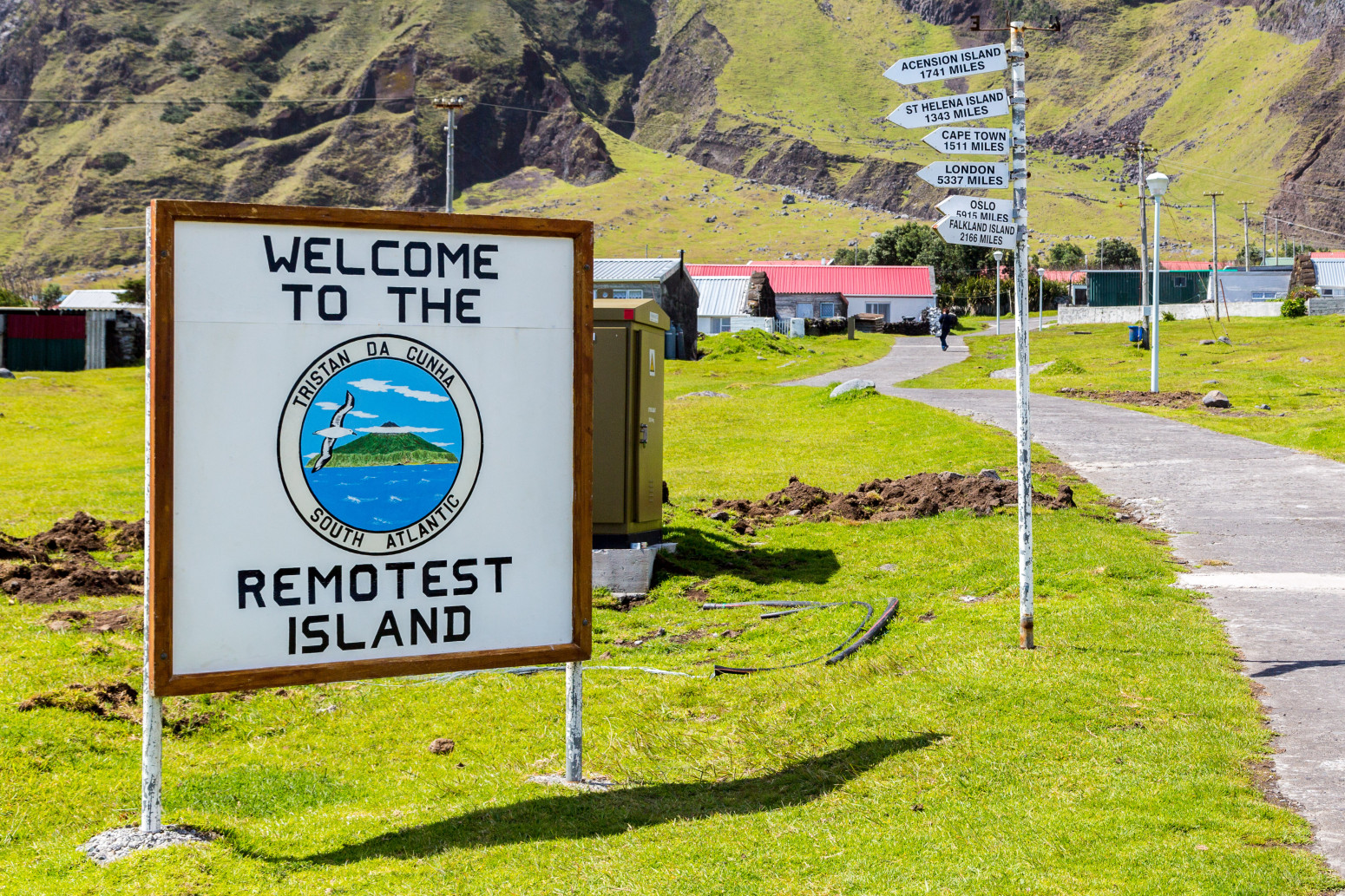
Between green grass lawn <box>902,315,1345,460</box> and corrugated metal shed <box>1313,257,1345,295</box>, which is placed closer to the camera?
green grass lawn <box>902,315,1345,460</box>

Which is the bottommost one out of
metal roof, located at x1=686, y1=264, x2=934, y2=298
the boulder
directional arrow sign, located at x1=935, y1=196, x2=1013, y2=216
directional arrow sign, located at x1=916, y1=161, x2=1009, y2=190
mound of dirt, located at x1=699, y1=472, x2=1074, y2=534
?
mound of dirt, located at x1=699, y1=472, x2=1074, y2=534

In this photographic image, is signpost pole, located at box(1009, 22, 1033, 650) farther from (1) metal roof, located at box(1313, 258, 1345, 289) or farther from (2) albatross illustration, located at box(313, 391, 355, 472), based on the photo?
(1) metal roof, located at box(1313, 258, 1345, 289)

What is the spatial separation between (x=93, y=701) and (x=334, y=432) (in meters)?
3.10

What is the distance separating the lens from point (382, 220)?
5.94 meters

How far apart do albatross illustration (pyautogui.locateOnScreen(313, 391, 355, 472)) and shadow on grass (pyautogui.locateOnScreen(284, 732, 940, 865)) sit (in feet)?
6.04

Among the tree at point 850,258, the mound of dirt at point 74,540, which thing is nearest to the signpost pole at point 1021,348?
the mound of dirt at point 74,540

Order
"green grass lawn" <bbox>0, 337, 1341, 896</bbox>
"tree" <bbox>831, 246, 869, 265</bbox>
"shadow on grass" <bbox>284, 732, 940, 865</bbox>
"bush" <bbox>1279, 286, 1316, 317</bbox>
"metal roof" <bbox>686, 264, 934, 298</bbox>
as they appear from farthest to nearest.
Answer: "tree" <bbox>831, 246, 869, 265</bbox>, "metal roof" <bbox>686, 264, 934, 298</bbox>, "bush" <bbox>1279, 286, 1316, 317</bbox>, "shadow on grass" <bbox>284, 732, 940, 865</bbox>, "green grass lawn" <bbox>0, 337, 1341, 896</bbox>

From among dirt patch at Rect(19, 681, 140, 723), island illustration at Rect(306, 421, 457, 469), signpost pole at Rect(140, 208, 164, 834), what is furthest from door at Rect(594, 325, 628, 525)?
signpost pole at Rect(140, 208, 164, 834)

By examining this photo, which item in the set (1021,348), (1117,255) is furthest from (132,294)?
(1117,255)

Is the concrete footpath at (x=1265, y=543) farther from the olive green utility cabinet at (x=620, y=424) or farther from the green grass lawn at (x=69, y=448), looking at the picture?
the green grass lawn at (x=69, y=448)

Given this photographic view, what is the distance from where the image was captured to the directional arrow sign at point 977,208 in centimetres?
779

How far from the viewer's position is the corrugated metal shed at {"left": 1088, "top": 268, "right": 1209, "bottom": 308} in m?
78.8

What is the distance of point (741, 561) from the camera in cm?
1287

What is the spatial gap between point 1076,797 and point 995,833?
62 centimetres
